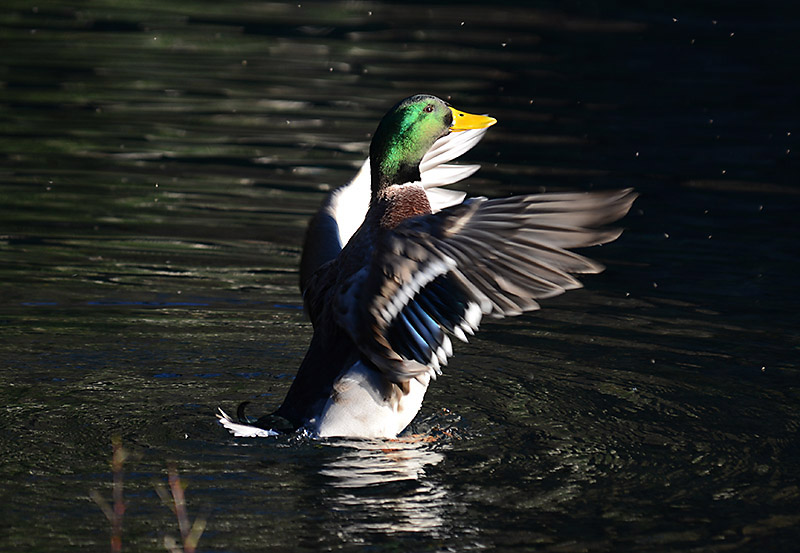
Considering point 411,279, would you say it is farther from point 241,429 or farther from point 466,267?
point 241,429

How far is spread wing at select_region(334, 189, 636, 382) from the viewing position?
16.4 ft

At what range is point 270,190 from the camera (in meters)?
10.8

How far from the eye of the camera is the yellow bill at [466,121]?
665 cm

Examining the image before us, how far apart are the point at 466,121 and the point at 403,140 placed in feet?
1.74

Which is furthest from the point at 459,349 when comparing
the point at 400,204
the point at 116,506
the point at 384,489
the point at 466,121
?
the point at 116,506

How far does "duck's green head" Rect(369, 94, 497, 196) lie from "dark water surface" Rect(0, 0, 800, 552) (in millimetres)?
1122

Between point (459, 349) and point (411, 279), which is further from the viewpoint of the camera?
point (459, 349)

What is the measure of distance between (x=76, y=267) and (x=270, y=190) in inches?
100

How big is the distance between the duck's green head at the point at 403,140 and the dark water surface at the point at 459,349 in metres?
1.12

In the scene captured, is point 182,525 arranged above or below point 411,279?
below

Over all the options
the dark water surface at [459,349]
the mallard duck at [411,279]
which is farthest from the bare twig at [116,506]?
the mallard duck at [411,279]

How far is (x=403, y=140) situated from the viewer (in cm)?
632

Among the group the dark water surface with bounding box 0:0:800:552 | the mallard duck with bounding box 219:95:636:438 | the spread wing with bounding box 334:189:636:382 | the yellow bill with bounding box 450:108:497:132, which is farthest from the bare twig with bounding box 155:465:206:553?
the yellow bill with bounding box 450:108:497:132

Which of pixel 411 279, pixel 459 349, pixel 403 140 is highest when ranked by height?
pixel 403 140
